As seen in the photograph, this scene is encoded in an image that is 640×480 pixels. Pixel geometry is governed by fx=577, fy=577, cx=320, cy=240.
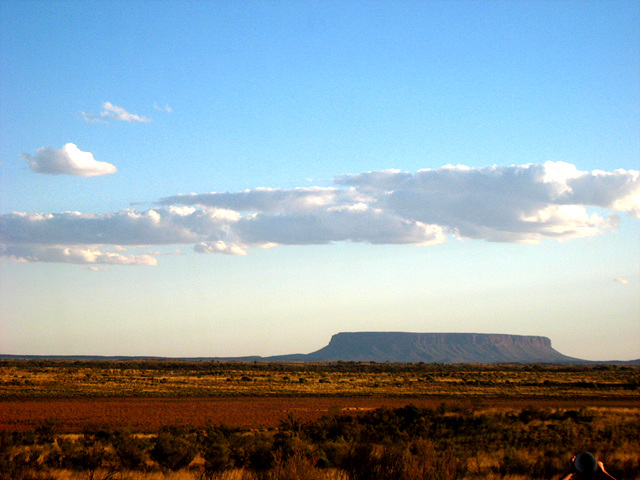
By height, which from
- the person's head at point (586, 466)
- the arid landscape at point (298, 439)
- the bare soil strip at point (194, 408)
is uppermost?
the person's head at point (586, 466)

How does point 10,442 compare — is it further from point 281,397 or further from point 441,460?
point 281,397

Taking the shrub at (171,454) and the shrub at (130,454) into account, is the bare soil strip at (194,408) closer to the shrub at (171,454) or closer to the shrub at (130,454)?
the shrub at (171,454)

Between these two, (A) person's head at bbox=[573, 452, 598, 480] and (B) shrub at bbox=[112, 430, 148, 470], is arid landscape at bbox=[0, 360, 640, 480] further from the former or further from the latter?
(A) person's head at bbox=[573, 452, 598, 480]

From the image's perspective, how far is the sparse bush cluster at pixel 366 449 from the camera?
12.2 m

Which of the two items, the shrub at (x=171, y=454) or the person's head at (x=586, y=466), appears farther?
the shrub at (x=171, y=454)

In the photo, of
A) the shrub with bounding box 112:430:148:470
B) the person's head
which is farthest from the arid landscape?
the person's head

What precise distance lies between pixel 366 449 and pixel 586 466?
765 cm

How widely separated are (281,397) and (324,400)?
4.17 metres

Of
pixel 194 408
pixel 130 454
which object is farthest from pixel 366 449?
pixel 194 408

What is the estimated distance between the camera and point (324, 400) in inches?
1742

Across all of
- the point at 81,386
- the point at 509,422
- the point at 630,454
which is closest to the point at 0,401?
the point at 81,386

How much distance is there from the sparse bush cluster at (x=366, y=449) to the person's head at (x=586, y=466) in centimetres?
576

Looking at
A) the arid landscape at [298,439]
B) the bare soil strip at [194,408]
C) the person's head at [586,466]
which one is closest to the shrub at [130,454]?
the arid landscape at [298,439]

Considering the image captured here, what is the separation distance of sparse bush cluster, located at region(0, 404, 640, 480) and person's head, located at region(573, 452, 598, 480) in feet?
18.9
